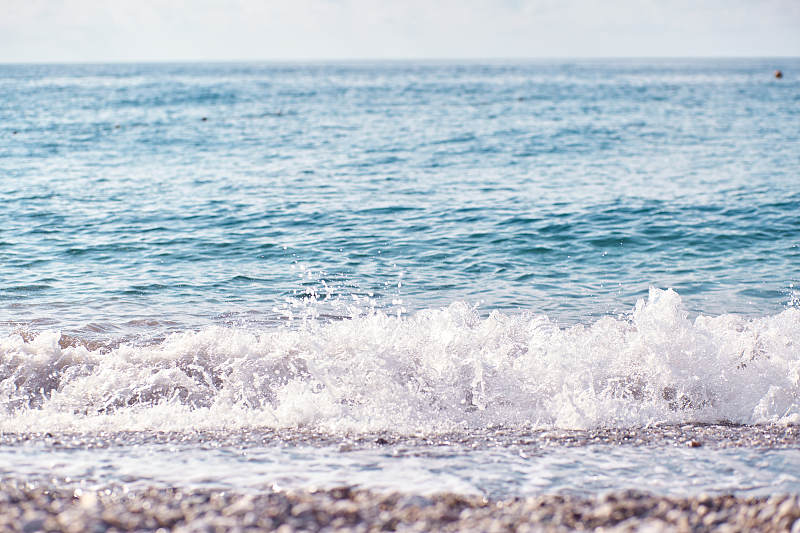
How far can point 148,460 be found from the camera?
18.2ft

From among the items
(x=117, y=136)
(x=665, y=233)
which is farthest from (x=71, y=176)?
(x=665, y=233)

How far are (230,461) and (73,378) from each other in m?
3.22

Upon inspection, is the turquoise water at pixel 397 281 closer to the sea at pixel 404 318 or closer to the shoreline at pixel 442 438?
the sea at pixel 404 318

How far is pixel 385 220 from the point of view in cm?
1536

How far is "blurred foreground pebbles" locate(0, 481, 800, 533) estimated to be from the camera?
4.21 m

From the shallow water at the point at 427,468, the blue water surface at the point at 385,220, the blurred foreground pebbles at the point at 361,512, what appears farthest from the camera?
the blue water surface at the point at 385,220

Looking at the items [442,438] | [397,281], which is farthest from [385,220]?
[442,438]

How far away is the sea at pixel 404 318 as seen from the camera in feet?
18.8

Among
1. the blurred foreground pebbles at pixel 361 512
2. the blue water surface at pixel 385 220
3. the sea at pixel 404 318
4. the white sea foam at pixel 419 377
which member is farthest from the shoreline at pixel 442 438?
the blue water surface at pixel 385 220

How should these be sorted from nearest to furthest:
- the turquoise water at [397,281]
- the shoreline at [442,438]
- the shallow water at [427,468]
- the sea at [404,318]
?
the shallow water at [427,468] → the sea at [404,318] → the shoreline at [442,438] → the turquoise water at [397,281]

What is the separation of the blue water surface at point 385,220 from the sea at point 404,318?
0.27 ft

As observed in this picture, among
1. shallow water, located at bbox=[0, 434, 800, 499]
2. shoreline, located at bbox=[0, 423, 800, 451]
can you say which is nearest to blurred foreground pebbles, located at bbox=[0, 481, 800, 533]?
shallow water, located at bbox=[0, 434, 800, 499]

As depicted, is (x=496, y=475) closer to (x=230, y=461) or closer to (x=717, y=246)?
(x=230, y=461)

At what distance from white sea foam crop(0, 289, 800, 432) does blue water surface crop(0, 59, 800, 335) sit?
6.06ft
